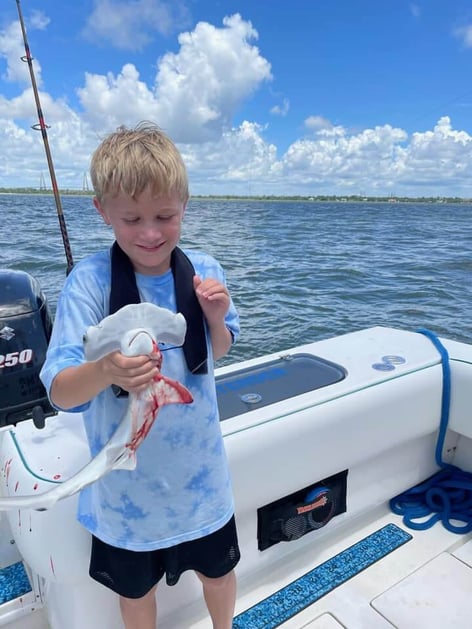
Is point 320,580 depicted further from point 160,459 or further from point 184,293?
point 184,293

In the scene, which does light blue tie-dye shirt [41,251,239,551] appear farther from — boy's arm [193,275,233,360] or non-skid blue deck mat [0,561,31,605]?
non-skid blue deck mat [0,561,31,605]

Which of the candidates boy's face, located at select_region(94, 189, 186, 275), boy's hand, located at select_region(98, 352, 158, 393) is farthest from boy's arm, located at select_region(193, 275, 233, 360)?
boy's hand, located at select_region(98, 352, 158, 393)

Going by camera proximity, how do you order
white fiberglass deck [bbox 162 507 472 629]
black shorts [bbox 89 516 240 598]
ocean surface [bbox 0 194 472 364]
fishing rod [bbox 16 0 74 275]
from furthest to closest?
1. ocean surface [bbox 0 194 472 364]
2. fishing rod [bbox 16 0 74 275]
3. white fiberglass deck [bbox 162 507 472 629]
4. black shorts [bbox 89 516 240 598]

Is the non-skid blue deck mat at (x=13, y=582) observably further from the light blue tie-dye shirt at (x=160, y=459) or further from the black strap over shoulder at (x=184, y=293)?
the black strap over shoulder at (x=184, y=293)

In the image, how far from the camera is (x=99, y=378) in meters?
0.94

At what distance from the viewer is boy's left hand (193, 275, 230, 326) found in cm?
113

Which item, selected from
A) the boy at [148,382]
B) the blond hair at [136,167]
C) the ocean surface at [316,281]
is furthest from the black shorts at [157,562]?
the ocean surface at [316,281]

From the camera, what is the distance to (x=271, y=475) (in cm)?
177

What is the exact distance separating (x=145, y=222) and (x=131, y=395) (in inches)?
14.9

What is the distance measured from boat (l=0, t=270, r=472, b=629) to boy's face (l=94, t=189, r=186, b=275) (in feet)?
2.51

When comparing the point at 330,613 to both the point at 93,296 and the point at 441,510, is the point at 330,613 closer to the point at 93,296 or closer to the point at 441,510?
the point at 441,510

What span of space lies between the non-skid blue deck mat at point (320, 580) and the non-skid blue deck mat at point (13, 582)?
772 millimetres

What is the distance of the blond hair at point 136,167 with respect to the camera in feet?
3.38

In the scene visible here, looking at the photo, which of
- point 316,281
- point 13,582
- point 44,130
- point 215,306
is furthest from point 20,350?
point 316,281
